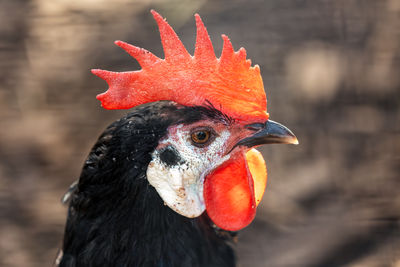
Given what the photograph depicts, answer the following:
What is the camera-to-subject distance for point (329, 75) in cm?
299

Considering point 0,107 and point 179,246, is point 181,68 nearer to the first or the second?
point 179,246

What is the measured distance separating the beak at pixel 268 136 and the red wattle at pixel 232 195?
70mm

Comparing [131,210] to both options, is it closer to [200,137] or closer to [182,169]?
[182,169]

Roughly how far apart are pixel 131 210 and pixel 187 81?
0.49 meters

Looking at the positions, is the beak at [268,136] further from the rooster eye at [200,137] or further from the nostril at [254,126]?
the rooster eye at [200,137]

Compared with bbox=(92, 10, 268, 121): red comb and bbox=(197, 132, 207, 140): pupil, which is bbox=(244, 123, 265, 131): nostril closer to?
bbox=(92, 10, 268, 121): red comb

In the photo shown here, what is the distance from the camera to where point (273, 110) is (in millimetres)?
2984

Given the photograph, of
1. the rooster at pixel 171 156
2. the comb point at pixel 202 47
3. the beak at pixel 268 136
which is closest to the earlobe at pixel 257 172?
the rooster at pixel 171 156

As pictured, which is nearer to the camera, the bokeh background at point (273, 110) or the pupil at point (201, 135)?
the pupil at point (201, 135)

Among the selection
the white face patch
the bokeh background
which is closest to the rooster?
the white face patch

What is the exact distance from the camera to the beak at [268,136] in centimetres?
152

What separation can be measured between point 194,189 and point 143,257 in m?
0.31

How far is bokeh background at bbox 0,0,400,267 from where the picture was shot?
2896 mm

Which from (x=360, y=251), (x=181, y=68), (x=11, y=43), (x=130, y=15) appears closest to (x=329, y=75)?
(x=360, y=251)
